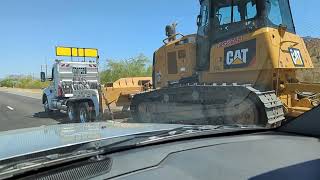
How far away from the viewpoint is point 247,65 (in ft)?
36.8

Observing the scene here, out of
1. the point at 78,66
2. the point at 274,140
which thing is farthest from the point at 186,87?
the point at 78,66

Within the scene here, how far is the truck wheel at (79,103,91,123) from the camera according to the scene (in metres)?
18.4

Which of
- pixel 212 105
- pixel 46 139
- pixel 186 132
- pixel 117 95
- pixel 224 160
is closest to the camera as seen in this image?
pixel 224 160

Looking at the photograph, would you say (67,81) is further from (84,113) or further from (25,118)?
(84,113)

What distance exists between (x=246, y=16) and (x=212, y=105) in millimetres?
2273

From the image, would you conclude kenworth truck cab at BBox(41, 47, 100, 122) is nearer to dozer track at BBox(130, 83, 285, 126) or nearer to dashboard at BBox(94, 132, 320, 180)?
dozer track at BBox(130, 83, 285, 126)

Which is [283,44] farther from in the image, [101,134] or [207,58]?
[101,134]

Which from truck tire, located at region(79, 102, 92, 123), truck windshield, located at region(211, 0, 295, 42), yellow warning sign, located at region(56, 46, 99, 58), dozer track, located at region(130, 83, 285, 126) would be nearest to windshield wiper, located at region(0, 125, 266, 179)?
dozer track, located at region(130, 83, 285, 126)

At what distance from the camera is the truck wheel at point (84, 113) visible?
18403 millimetres

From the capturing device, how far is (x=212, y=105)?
A: 1084cm

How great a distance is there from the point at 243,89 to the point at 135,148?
7417 millimetres

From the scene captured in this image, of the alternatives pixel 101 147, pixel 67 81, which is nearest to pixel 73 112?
pixel 67 81

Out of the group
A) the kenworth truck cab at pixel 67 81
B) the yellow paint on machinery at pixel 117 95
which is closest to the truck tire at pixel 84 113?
the yellow paint on machinery at pixel 117 95

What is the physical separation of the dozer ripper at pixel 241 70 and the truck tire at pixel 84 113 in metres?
5.62
